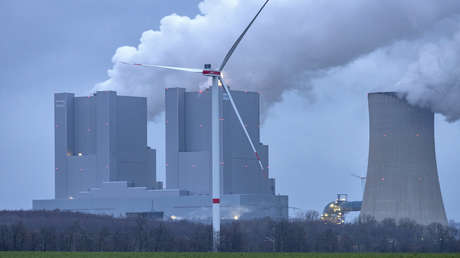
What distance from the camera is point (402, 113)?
62.9 metres

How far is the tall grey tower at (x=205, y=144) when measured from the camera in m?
81.1

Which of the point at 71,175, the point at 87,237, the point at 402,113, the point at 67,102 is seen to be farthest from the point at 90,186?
the point at 402,113

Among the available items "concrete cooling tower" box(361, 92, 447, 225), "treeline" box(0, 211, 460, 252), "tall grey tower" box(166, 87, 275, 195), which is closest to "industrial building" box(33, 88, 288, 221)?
"tall grey tower" box(166, 87, 275, 195)

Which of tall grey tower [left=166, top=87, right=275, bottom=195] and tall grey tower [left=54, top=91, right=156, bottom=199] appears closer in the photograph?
tall grey tower [left=166, top=87, right=275, bottom=195]

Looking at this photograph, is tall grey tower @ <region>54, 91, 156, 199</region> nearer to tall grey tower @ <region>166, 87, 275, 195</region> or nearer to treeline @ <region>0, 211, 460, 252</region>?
tall grey tower @ <region>166, 87, 275, 195</region>

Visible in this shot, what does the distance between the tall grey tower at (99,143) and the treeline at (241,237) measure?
11.0m

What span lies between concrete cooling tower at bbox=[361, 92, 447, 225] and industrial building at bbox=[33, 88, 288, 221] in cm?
1920

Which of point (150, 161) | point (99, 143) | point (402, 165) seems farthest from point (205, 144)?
point (402, 165)

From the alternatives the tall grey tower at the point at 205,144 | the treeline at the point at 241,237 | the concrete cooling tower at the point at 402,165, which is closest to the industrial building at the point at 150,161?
the tall grey tower at the point at 205,144

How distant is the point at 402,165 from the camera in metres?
61.8

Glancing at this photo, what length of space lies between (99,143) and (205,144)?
8.88 m

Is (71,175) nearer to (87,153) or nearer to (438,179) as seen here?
(87,153)

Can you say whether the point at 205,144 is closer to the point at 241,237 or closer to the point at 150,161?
the point at 150,161

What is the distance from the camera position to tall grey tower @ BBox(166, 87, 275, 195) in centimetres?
8112
